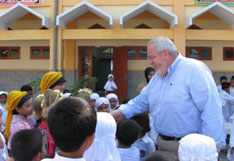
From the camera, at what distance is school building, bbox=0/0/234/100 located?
9180 millimetres

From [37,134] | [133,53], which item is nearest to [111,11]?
[133,53]

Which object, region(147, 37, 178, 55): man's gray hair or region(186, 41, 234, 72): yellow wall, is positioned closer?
region(147, 37, 178, 55): man's gray hair

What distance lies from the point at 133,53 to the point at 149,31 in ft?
6.55

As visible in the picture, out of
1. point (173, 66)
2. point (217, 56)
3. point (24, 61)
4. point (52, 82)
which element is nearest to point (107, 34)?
point (24, 61)

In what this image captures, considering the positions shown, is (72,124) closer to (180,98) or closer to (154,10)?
(180,98)

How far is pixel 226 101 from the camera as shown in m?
7.89

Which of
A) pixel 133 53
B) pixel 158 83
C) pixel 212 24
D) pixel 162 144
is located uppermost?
pixel 212 24

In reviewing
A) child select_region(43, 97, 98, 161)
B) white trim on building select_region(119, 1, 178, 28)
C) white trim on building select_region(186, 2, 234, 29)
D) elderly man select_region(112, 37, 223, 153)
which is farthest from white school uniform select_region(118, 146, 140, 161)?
white trim on building select_region(186, 2, 234, 29)

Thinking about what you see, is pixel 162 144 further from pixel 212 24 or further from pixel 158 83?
pixel 212 24

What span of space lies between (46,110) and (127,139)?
87 centimetres

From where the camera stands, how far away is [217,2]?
8938 millimetres

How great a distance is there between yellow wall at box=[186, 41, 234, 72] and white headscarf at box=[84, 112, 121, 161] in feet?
30.8

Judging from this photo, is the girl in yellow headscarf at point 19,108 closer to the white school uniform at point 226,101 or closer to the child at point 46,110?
the child at point 46,110

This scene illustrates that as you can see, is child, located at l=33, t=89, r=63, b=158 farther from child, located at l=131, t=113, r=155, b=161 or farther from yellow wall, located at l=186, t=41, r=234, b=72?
yellow wall, located at l=186, t=41, r=234, b=72
